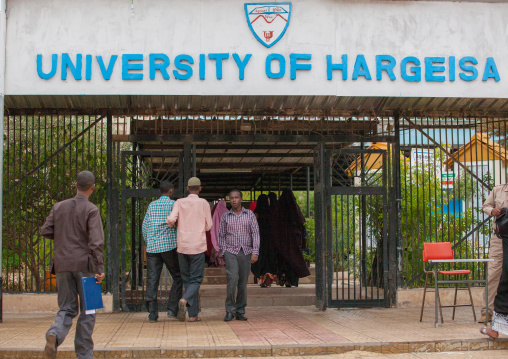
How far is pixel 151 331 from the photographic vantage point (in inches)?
328

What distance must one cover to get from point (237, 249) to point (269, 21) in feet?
10.0

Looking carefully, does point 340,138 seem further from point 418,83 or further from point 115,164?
point 115,164

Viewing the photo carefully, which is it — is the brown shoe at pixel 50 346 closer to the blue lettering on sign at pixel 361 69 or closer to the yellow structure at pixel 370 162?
the blue lettering on sign at pixel 361 69

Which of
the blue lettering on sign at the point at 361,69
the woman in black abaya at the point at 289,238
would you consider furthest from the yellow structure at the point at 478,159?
the woman in black abaya at the point at 289,238

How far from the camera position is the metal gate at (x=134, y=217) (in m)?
10.2

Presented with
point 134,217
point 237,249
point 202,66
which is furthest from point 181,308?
point 202,66

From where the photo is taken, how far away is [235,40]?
8.86m

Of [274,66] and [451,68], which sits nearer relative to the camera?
[274,66]

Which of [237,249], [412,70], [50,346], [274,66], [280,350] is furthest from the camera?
[237,249]

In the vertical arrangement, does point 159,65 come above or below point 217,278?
above

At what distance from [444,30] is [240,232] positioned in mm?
3839

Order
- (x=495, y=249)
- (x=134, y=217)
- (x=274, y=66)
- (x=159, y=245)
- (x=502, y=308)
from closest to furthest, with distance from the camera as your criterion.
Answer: (x=502, y=308), (x=495, y=249), (x=274, y=66), (x=159, y=245), (x=134, y=217)

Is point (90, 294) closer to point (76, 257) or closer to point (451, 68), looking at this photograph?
point (76, 257)

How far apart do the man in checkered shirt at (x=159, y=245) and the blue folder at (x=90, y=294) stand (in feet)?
10.2
